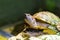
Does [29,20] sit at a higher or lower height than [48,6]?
lower

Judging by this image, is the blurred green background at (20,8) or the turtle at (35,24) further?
the blurred green background at (20,8)

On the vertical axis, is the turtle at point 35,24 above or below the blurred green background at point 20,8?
below

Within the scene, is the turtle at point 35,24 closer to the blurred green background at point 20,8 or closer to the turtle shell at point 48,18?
the turtle shell at point 48,18

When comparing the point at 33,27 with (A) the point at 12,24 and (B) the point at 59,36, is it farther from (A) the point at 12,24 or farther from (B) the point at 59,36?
(A) the point at 12,24

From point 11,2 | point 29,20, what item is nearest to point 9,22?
point 11,2

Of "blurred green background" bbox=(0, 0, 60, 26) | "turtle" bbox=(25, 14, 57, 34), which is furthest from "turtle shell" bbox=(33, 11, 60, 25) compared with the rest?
"blurred green background" bbox=(0, 0, 60, 26)

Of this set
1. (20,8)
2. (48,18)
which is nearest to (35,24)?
(48,18)

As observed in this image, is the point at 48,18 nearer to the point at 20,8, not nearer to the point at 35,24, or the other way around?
the point at 35,24

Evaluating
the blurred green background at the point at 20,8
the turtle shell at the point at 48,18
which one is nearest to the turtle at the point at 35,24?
Result: the turtle shell at the point at 48,18
